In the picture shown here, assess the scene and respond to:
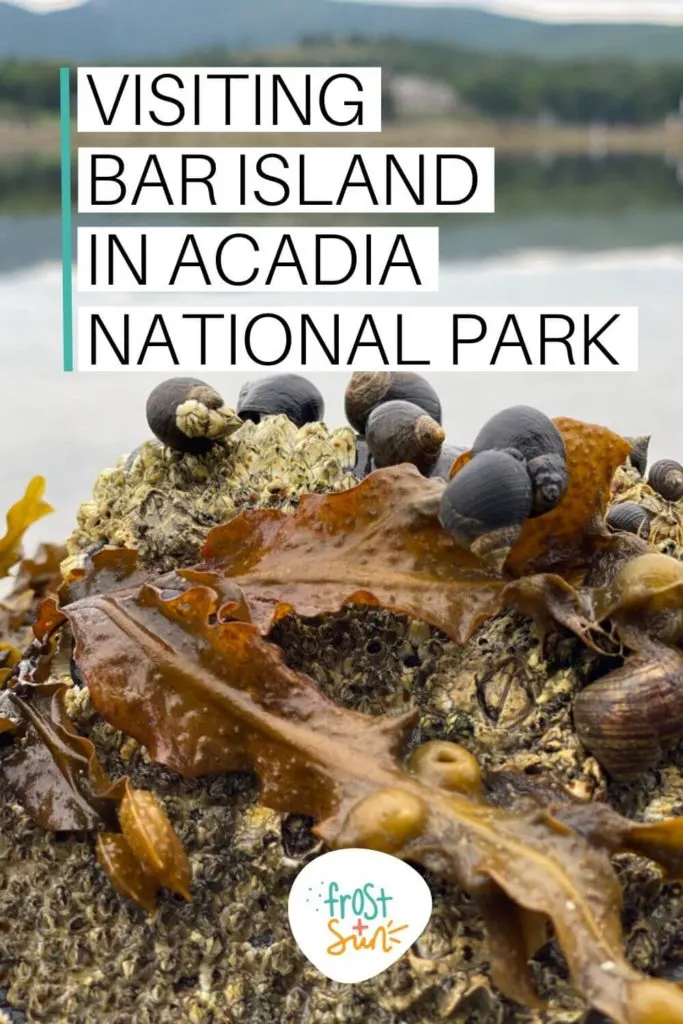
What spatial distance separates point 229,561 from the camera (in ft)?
4.58

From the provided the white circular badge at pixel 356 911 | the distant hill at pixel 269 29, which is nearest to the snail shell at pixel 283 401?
the white circular badge at pixel 356 911

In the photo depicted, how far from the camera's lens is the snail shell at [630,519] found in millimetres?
1521

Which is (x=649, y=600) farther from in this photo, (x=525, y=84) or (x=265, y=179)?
(x=525, y=84)

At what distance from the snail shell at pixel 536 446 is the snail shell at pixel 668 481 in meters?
0.46

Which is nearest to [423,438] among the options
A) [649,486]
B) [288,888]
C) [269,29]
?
[649,486]

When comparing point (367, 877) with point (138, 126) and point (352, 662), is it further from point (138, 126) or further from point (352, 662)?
point (138, 126)

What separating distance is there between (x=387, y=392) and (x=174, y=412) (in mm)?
350

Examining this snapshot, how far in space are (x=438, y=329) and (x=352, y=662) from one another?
0.58m

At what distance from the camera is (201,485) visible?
1572 millimetres

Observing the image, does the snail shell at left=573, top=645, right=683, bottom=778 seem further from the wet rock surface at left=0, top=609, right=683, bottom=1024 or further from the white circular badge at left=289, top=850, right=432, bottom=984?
the white circular badge at left=289, top=850, right=432, bottom=984

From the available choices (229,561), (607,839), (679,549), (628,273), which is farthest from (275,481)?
(628,273)

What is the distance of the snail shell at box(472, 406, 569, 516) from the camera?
125 centimetres

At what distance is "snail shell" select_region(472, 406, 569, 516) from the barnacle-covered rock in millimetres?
325

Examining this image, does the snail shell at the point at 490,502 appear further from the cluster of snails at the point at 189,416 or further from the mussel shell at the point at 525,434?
the cluster of snails at the point at 189,416
